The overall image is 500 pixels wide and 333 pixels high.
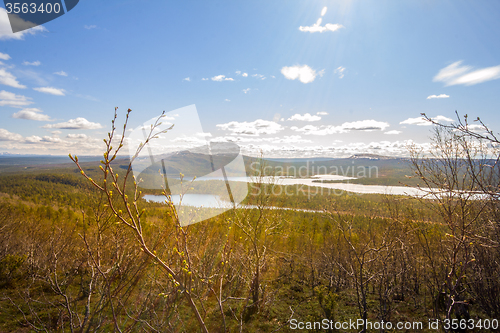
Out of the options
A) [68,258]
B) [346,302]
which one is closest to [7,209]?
[68,258]

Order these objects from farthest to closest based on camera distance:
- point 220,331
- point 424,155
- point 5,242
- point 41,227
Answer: point 41,227 → point 5,242 → point 220,331 → point 424,155

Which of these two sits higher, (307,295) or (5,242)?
(5,242)

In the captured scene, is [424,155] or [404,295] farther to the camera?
[404,295]

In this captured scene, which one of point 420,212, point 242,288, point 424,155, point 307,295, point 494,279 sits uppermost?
point 424,155

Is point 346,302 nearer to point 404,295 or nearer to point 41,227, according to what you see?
point 404,295

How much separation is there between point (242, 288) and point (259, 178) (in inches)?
301

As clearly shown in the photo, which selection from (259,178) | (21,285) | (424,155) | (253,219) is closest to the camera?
(424,155)

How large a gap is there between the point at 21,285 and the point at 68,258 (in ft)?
7.19

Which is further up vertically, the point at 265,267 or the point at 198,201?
the point at 198,201

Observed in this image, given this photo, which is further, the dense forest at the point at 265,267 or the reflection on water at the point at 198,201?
the reflection on water at the point at 198,201

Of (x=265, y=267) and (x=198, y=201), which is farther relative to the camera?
(x=198, y=201)

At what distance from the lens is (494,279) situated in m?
6.50

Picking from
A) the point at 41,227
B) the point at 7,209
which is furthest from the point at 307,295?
the point at 7,209

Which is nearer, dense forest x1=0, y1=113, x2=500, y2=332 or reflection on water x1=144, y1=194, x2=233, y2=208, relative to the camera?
dense forest x1=0, y1=113, x2=500, y2=332
